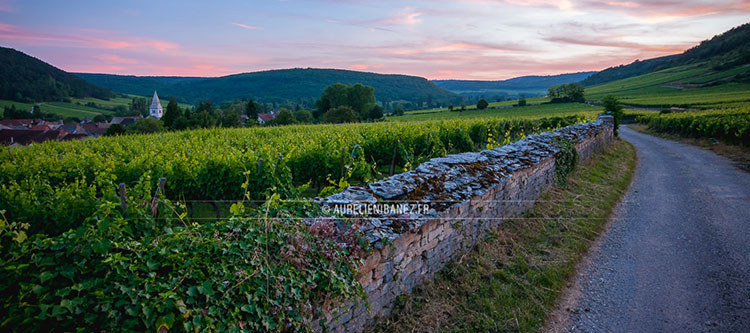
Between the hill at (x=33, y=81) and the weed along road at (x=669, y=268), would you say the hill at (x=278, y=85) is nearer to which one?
the hill at (x=33, y=81)

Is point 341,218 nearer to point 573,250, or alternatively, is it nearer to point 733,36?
point 573,250

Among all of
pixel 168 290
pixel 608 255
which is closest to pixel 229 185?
pixel 168 290

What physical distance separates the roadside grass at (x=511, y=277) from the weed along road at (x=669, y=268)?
0.99ft

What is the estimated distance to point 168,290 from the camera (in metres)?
2.34

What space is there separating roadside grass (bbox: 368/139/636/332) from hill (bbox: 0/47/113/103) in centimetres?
7603

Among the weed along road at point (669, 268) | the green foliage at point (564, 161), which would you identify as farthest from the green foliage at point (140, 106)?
the weed along road at point (669, 268)

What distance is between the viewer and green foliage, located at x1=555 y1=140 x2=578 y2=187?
9715 mm

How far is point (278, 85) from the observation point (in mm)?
148500

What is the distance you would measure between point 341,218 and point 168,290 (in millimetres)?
1732

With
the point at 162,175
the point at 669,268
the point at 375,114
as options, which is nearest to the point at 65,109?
the point at 375,114

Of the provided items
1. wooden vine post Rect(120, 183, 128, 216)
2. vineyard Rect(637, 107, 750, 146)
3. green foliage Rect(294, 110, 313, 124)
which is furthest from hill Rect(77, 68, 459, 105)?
wooden vine post Rect(120, 183, 128, 216)

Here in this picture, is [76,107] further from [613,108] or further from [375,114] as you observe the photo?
[613,108]

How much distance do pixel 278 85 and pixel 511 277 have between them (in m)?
153

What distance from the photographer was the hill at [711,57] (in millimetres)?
85250
